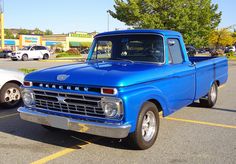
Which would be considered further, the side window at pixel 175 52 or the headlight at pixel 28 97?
the side window at pixel 175 52

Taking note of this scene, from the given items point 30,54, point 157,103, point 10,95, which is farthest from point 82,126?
point 30,54

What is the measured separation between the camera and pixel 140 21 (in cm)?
3166

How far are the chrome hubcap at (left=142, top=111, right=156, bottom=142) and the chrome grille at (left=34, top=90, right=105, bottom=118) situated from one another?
0.83m

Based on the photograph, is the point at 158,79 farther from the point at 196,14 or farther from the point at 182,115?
the point at 196,14

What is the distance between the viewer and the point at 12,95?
8.07 meters

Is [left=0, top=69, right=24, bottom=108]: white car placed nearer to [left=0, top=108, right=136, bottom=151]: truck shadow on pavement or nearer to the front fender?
[left=0, top=108, right=136, bottom=151]: truck shadow on pavement

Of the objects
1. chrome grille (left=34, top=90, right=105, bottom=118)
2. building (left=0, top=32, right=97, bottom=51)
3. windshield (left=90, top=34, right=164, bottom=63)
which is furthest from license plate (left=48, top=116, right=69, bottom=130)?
building (left=0, top=32, right=97, bottom=51)

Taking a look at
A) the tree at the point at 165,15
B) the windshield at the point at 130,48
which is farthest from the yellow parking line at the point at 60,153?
the tree at the point at 165,15

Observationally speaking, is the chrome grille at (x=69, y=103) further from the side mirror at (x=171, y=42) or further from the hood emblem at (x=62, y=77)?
the side mirror at (x=171, y=42)

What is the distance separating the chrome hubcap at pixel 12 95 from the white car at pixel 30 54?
26.7 m

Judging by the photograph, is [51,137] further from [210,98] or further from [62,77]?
[210,98]

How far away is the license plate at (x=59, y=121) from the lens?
15.0ft

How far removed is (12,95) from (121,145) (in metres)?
4.11

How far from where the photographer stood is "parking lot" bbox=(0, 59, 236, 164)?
457cm
